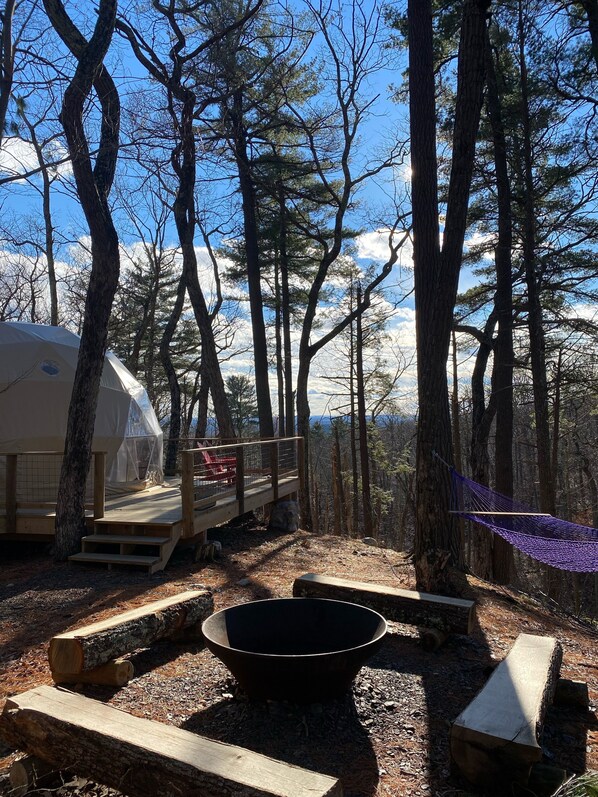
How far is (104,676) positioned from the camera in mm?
3555

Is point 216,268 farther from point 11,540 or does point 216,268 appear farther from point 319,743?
point 319,743

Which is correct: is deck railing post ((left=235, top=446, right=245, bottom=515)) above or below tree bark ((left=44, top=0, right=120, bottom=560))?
below

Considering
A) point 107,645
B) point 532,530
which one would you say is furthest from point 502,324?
point 107,645

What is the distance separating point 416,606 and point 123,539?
374 cm

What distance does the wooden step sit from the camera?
21.6 ft

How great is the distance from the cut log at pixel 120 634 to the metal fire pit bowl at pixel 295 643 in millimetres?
580

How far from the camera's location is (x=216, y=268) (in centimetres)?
1969

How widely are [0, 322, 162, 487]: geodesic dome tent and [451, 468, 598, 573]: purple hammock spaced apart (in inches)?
247

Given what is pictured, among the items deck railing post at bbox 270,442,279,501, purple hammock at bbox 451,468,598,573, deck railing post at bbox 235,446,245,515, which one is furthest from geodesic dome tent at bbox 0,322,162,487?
purple hammock at bbox 451,468,598,573

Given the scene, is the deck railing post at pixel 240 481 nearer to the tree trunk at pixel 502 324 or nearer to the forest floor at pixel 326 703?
the forest floor at pixel 326 703

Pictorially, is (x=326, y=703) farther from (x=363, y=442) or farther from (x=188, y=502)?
(x=363, y=442)

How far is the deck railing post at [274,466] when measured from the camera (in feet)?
31.8

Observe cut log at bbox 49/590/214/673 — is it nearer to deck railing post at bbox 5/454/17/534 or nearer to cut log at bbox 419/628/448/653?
cut log at bbox 419/628/448/653

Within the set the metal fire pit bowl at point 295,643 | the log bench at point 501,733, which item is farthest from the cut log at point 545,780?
the metal fire pit bowl at point 295,643
